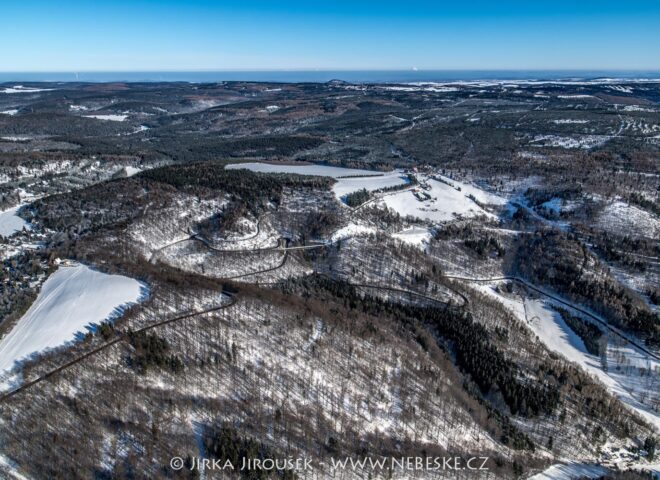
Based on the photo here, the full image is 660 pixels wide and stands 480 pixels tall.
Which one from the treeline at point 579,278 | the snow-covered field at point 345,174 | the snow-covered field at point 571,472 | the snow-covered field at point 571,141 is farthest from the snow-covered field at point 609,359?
the snow-covered field at point 571,141

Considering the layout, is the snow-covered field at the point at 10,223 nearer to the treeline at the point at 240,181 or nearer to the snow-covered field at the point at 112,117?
the treeline at the point at 240,181

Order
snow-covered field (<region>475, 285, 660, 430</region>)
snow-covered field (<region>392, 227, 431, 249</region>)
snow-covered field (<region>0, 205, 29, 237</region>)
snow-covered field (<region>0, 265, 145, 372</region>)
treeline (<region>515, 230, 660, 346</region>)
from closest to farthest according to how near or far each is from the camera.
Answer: snow-covered field (<region>0, 265, 145, 372</region>)
snow-covered field (<region>475, 285, 660, 430</region>)
treeline (<region>515, 230, 660, 346</region>)
snow-covered field (<region>0, 205, 29, 237</region>)
snow-covered field (<region>392, 227, 431, 249</region>)

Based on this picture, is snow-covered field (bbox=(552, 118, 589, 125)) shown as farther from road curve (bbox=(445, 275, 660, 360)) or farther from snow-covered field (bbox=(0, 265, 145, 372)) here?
snow-covered field (bbox=(0, 265, 145, 372))

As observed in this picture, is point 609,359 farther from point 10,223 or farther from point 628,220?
point 10,223

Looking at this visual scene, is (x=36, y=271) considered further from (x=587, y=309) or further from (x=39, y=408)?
(x=587, y=309)

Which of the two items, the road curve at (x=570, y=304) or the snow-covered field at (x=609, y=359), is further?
the road curve at (x=570, y=304)

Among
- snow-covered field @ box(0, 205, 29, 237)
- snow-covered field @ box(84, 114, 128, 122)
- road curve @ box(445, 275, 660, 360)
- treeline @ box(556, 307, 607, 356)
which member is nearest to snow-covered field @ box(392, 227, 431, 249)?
road curve @ box(445, 275, 660, 360)

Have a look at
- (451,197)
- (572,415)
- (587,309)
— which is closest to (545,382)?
(572,415)
